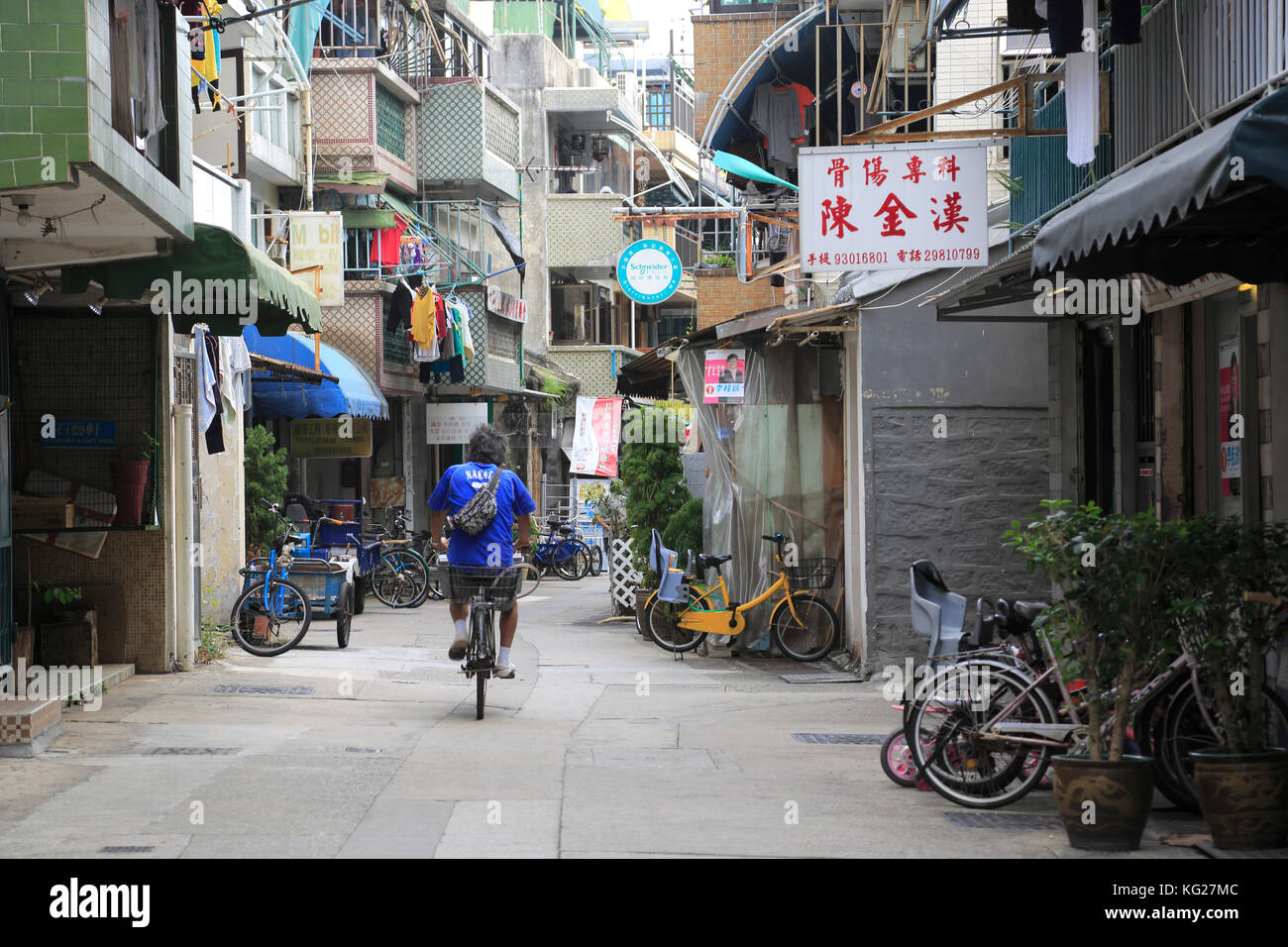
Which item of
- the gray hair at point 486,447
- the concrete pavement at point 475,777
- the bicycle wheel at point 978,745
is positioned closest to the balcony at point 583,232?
the concrete pavement at point 475,777

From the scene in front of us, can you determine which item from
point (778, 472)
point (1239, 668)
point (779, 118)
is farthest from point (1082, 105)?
point (779, 118)

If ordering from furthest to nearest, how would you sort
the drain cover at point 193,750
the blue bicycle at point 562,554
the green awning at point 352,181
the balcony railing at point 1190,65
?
the blue bicycle at point 562,554 → the green awning at point 352,181 → the drain cover at point 193,750 → the balcony railing at point 1190,65

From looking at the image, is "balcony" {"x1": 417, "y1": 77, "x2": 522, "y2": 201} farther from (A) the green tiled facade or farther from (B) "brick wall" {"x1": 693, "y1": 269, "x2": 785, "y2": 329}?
(A) the green tiled facade

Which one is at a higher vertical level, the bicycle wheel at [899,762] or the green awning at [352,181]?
the green awning at [352,181]

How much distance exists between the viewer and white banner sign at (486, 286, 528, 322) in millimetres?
31516

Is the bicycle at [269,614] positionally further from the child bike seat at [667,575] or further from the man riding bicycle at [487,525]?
the man riding bicycle at [487,525]

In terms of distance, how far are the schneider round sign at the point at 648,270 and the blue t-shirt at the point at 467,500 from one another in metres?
13.0

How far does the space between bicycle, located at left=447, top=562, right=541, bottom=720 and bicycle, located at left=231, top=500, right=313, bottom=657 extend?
4525 millimetres

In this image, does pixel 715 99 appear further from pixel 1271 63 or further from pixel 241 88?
pixel 1271 63

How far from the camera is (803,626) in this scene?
1577cm

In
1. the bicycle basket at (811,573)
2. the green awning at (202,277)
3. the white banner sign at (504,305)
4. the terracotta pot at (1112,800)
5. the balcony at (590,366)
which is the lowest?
the terracotta pot at (1112,800)

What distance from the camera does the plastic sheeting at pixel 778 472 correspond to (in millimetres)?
16281

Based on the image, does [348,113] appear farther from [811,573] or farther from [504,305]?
[811,573]
